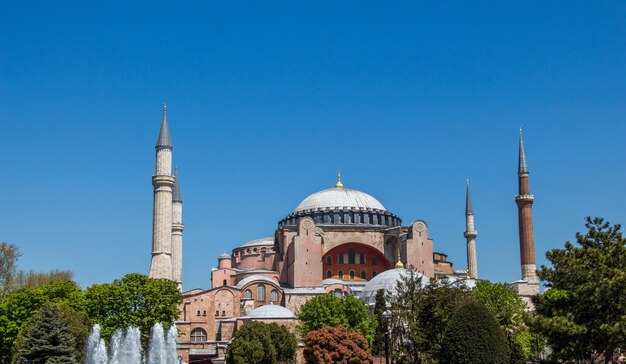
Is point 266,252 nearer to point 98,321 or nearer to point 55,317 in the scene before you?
point 98,321

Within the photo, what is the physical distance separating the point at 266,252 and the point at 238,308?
8.80m

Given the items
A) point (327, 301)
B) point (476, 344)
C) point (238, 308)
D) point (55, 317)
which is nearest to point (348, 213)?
point (238, 308)

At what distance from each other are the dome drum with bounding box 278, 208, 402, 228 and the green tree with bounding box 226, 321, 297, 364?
2144 centimetres

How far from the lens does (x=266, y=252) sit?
5806 cm

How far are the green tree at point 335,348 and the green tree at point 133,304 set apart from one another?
7973mm

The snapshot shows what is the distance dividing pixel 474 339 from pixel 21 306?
23009 mm

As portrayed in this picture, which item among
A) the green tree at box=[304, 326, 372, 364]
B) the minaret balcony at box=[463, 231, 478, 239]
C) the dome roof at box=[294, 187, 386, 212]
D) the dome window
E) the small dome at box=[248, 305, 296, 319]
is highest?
the dome roof at box=[294, 187, 386, 212]

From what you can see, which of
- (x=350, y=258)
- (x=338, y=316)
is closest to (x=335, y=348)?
(x=338, y=316)

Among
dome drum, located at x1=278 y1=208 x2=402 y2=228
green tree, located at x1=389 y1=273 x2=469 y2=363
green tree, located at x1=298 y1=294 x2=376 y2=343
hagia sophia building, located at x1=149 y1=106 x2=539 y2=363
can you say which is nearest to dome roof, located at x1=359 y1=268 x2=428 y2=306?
hagia sophia building, located at x1=149 y1=106 x2=539 y2=363

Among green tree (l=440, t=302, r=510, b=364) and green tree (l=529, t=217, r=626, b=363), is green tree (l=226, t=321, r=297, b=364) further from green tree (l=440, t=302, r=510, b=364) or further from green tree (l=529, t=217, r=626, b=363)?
green tree (l=529, t=217, r=626, b=363)

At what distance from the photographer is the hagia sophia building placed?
158 feet

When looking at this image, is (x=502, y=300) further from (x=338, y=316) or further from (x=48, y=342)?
(x=48, y=342)

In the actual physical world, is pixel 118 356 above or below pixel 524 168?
below

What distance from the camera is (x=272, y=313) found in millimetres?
44969
